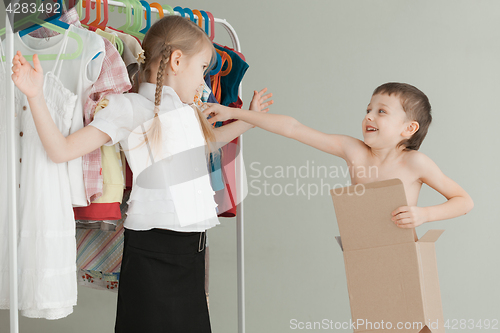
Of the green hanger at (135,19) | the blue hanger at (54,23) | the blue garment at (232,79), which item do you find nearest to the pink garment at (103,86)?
the blue hanger at (54,23)

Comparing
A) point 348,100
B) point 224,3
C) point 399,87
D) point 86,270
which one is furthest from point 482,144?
point 86,270

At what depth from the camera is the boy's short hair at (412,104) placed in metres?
1.35

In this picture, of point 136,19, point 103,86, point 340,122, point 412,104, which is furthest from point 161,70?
point 340,122

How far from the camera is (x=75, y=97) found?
111 cm

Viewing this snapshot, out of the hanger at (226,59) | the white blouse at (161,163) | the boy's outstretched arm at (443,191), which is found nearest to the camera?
the white blouse at (161,163)

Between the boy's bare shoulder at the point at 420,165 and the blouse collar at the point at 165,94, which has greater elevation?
the blouse collar at the point at 165,94

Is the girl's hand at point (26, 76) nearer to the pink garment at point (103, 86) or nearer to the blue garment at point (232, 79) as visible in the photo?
the pink garment at point (103, 86)

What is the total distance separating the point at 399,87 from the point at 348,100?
3.33ft

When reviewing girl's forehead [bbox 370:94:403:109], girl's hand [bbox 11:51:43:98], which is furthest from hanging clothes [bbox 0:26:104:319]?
girl's forehead [bbox 370:94:403:109]

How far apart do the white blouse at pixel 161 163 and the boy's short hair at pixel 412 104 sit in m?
0.61

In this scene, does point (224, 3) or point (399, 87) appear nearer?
point (399, 87)

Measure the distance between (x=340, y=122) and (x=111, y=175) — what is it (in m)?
1.45

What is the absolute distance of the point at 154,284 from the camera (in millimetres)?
1215

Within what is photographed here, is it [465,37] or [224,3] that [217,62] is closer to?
[224,3]
